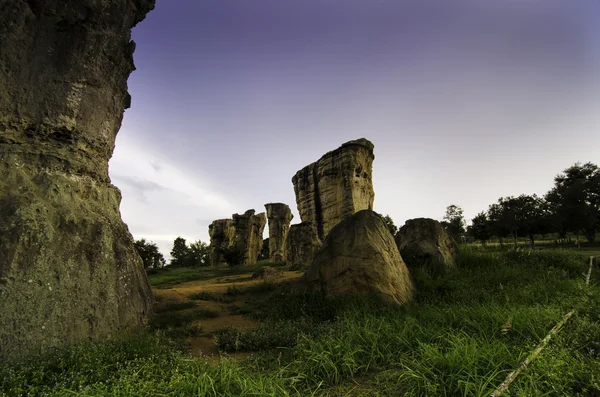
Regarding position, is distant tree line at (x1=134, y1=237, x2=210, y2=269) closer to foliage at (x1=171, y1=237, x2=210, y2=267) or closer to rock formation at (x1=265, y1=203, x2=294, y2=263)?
foliage at (x1=171, y1=237, x2=210, y2=267)

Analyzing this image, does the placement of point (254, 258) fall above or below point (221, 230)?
below

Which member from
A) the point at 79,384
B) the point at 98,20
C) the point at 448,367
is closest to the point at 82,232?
the point at 79,384

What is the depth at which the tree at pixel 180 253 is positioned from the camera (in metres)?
57.9

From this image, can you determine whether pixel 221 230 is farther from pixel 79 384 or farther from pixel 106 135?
pixel 79 384

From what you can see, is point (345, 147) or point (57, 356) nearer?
point (57, 356)

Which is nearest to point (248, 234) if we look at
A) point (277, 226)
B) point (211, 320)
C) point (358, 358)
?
point (277, 226)

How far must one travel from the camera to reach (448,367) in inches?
144

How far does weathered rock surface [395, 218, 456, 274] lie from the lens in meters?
10.8

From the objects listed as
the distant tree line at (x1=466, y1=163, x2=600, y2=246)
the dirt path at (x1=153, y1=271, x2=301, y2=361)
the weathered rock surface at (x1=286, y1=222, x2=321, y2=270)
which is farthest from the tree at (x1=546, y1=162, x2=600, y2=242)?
the dirt path at (x1=153, y1=271, x2=301, y2=361)

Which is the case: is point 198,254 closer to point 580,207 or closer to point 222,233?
point 222,233

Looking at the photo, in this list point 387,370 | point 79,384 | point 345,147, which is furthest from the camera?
point 345,147

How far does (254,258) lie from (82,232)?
128 ft

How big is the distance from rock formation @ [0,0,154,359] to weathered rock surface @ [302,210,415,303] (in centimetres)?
482

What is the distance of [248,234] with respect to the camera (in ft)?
141
